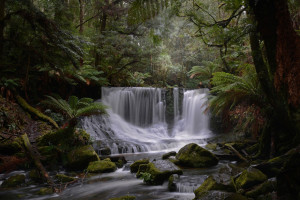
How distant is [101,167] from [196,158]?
8.07ft

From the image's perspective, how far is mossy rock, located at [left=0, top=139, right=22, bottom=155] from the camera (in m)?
5.27

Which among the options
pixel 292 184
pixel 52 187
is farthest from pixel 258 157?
pixel 52 187

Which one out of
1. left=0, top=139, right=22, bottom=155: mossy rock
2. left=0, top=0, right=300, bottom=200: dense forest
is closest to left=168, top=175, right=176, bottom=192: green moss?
left=0, top=0, right=300, bottom=200: dense forest

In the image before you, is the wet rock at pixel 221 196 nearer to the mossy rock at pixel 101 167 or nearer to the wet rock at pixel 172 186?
the wet rock at pixel 172 186

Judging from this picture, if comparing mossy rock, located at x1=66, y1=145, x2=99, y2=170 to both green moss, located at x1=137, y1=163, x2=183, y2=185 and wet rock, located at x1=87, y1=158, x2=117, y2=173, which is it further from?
green moss, located at x1=137, y1=163, x2=183, y2=185

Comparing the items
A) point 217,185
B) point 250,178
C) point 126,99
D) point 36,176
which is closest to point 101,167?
point 36,176

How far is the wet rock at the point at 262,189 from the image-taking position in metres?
2.80

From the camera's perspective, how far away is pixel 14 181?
4371 millimetres

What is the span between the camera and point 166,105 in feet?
42.8

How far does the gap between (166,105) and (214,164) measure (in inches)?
303

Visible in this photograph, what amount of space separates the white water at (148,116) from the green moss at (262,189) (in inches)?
294

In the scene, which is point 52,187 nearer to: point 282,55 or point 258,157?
point 282,55

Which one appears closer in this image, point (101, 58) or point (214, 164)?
point (214, 164)

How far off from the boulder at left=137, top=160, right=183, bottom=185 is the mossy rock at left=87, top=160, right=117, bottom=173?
0.90 meters
